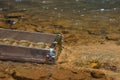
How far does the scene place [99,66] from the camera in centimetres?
848

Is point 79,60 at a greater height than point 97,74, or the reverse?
point 79,60

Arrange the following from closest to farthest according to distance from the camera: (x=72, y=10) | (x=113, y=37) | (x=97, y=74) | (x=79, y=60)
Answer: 1. (x=97, y=74)
2. (x=79, y=60)
3. (x=113, y=37)
4. (x=72, y=10)

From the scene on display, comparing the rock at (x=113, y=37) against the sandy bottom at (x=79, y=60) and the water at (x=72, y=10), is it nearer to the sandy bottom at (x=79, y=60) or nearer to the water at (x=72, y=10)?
the sandy bottom at (x=79, y=60)

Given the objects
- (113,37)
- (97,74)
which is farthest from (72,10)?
(97,74)

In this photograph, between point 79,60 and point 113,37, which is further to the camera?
point 113,37

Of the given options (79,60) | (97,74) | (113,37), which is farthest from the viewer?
(113,37)

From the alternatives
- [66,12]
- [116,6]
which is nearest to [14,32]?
[66,12]

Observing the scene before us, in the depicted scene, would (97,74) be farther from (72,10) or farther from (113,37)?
(72,10)

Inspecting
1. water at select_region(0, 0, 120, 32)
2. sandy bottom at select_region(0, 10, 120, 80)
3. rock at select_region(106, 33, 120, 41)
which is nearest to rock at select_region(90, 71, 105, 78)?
sandy bottom at select_region(0, 10, 120, 80)

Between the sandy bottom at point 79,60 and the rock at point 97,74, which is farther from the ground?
the sandy bottom at point 79,60

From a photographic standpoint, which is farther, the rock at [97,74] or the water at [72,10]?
the water at [72,10]

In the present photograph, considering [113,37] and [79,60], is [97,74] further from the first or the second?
[113,37]

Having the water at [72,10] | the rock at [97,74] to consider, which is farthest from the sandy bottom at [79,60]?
the water at [72,10]

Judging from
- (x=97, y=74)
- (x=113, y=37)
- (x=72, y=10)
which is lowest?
(x=97, y=74)
